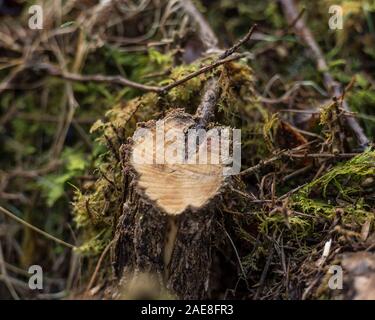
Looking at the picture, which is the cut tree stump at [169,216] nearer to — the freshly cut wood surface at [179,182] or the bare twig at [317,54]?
the freshly cut wood surface at [179,182]

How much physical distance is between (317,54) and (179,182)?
1.47 metres

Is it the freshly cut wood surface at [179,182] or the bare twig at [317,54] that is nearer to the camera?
the freshly cut wood surface at [179,182]

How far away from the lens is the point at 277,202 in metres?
1.71

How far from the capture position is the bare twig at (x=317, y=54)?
208 cm

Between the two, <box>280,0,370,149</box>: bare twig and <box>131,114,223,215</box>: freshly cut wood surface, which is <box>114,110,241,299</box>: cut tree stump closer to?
<box>131,114,223,215</box>: freshly cut wood surface

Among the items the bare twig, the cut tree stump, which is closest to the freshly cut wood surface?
the cut tree stump

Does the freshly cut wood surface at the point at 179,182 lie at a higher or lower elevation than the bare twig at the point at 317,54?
lower

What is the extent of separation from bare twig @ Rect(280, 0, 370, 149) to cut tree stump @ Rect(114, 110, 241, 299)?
0.76 m

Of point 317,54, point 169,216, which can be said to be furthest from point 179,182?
Result: point 317,54

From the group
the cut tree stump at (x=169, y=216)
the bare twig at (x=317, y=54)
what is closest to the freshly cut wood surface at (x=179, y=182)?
the cut tree stump at (x=169, y=216)

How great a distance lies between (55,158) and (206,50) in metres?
1.05

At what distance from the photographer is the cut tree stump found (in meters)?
1.45

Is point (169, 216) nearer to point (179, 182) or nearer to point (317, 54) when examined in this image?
point (179, 182)

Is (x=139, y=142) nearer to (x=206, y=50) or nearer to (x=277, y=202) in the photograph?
(x=277, y=202)
